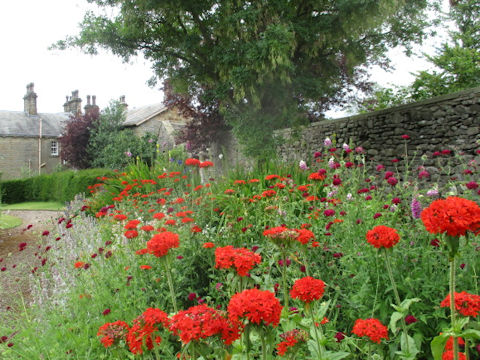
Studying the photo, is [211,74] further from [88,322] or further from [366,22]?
[88,322]

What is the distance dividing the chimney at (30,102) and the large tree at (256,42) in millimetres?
27234

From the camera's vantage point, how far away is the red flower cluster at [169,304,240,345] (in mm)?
1112

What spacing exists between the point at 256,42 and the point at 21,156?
29304mm

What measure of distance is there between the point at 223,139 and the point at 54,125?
25.3 m

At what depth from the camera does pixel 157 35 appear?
10.6 metres

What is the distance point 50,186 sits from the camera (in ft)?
64.8

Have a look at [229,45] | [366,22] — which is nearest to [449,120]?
[366,22]

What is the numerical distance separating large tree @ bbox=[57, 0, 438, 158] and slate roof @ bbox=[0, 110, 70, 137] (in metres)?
24.4

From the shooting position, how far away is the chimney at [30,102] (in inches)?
1310

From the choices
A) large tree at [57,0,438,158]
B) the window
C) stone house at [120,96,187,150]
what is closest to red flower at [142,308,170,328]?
large tree at [57,0,438,158]

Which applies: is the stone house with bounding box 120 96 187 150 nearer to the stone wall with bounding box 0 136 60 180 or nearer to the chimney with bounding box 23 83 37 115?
the stone wall with bounding box 0 136 60 180

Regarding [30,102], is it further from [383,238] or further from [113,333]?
[383,238]

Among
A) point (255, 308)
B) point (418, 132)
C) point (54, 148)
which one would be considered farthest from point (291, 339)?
point (54, 148)

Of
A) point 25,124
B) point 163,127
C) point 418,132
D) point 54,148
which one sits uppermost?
point 25,124
